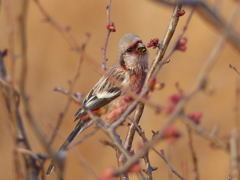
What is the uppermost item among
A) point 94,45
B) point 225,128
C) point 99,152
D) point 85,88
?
point 94,45

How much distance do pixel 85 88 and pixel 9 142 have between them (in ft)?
8.68

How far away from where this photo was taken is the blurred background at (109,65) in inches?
393

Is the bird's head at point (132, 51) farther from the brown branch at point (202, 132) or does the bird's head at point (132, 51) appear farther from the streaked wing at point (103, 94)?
the brown branch at point (202, 132)

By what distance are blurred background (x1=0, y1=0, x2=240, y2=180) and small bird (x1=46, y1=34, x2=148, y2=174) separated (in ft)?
12.2

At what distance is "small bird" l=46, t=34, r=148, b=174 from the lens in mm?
5711

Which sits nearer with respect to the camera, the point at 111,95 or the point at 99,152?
the point at 111,95

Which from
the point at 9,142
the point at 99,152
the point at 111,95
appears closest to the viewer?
the point at 111,95

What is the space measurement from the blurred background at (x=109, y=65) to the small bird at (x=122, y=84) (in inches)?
146

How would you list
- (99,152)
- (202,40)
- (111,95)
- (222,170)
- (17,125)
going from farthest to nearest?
(99,152)
(202,40)
(222,170)
(111,95)
(17,125)

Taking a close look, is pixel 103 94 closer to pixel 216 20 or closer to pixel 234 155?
pixel 234 155

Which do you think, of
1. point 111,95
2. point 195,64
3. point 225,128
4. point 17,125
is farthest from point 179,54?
point 17,125

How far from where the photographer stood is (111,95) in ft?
19.7

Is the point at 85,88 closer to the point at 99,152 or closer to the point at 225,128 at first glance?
the point at 99,152

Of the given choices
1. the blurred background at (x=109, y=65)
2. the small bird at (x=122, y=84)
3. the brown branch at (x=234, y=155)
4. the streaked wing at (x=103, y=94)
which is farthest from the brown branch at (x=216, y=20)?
the blurred background at (x=109, y=65)
